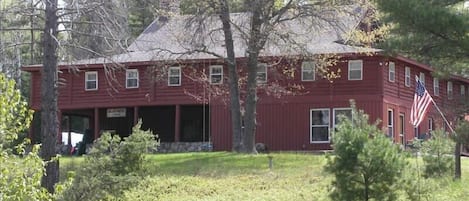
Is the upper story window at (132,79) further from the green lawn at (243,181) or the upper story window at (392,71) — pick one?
the green lawn at (243,181)

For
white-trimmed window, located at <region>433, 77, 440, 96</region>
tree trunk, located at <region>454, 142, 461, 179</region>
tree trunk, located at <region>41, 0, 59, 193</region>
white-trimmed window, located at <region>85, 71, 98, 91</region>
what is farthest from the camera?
white-trimmed window, located at <region>433, 77, 440, 96</region>

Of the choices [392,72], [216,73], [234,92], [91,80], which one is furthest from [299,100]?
[91,80]

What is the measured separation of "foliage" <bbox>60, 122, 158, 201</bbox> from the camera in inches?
557

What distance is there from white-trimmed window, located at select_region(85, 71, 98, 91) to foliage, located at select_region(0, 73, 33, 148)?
1153 inches

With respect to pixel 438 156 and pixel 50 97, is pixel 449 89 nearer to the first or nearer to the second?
pixel 438 156

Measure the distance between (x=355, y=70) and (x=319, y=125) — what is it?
291 cm

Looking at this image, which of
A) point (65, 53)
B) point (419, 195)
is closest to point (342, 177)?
point (419, 195)

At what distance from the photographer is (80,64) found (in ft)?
113

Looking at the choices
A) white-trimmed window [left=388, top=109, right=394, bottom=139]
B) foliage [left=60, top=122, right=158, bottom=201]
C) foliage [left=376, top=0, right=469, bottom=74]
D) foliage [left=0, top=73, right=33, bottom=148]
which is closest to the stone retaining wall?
white-trimmed window [left=388, top=109, right=394, bottom=139]

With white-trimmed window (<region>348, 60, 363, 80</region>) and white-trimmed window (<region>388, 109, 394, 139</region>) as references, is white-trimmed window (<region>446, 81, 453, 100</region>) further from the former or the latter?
white-trimmed window (<region>348, 60, 363, 80</region>)

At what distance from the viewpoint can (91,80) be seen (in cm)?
3806

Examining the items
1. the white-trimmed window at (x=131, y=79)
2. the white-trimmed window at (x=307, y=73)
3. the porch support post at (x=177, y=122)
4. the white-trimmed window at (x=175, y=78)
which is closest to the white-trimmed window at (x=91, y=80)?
the white-trimmed window at (x=131, y=79)

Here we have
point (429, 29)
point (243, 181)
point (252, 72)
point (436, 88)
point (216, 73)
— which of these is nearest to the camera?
point (429, 29)

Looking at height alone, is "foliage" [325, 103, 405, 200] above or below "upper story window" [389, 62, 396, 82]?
below
